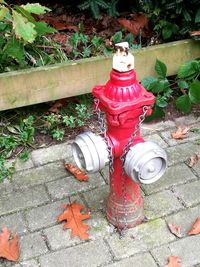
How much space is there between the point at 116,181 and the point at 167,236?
46 centimetres

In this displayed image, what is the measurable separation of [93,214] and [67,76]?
109 centimetres

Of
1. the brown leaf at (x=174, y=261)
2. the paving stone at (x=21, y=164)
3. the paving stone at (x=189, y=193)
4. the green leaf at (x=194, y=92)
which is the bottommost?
the paving stone at (x=21, y=164)

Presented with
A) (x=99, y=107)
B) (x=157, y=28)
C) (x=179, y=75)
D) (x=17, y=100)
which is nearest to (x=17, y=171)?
(x=17, y=100)

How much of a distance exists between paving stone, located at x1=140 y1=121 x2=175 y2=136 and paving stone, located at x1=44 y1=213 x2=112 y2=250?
3.15ft

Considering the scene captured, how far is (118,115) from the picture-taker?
88.8 inches

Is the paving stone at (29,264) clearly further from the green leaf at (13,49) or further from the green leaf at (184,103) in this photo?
the green leaf at (184,103)

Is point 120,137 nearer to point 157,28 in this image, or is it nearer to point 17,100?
point 17,100

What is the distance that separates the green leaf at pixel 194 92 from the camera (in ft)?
11.4

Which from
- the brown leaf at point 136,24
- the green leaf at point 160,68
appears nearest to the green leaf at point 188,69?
the green leaf at point 160,68

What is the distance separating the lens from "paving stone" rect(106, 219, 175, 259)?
8.57 feet

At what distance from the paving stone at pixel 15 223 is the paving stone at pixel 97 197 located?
43cm

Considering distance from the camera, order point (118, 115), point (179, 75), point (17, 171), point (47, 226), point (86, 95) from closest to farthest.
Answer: point (118, 115), point (47, 226), point (17, 171), point (179, 75), point (86, 95)

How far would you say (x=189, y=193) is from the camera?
9.71ft

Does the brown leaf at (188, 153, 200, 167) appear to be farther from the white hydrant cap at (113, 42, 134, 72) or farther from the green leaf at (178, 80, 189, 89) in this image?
the white hydrant cap at (113, 42, 134, 72)
